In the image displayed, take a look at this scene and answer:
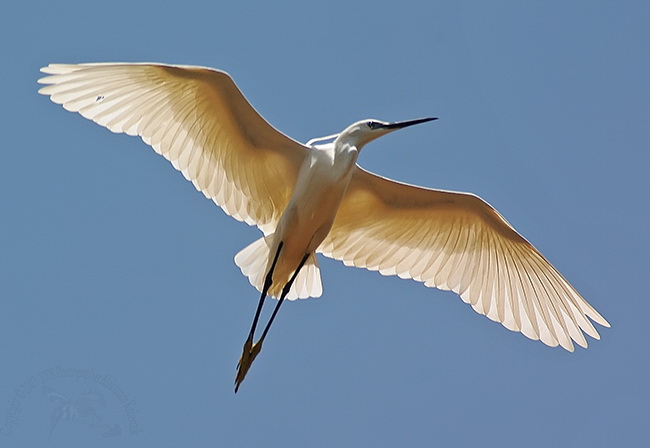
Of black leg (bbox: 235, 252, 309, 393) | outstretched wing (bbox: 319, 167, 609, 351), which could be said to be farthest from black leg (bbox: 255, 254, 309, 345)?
outstretched wing (bbox: 319, 167, 609, 351)

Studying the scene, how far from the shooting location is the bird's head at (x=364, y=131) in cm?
1228

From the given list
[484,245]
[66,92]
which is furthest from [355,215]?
[66,92]

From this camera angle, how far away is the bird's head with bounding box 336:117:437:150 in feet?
40.3

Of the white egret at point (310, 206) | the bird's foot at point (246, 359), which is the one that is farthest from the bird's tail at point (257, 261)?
the bird's foot at point (246, 359)

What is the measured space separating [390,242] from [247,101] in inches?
96.4

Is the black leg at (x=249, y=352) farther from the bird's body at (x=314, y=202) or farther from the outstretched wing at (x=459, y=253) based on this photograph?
the outstretched wing at (x=459, y=253)

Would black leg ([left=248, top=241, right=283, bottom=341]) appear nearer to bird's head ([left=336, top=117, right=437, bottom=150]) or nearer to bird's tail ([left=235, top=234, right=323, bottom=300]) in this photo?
bird's tail ([left=235, top=234, right=323, bottom=300])

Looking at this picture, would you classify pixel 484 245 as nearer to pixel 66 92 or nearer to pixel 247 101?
pixel 247 101

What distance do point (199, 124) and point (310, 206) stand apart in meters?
1.35

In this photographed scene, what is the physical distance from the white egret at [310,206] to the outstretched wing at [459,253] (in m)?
0.01

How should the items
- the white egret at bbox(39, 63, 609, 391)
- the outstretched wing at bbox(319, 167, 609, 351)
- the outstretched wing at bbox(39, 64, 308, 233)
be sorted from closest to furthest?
the outstretched wing at bbox(39, 64, 308, 233) → the white egret at bbox(39, 63, 609, 391) → the outstretched wing at bbox(319, 167, 609, 351)

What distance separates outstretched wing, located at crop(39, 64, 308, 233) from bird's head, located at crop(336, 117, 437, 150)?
483 mm

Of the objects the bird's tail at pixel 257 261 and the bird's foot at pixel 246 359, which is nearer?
the bird's foot at pixel 246 359

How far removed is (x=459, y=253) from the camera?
44.7 feet
